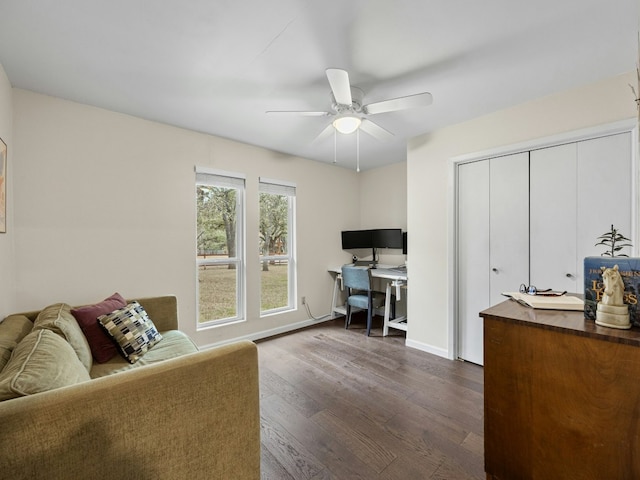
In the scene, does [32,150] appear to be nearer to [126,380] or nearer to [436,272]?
[126,380]

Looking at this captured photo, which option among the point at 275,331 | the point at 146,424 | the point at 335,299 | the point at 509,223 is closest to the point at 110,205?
the point at 146,424

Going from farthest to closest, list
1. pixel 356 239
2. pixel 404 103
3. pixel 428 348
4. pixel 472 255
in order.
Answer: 1. pixel 356 239
2. pixel 428 348
3. pixel 472 255
4. pixel 404 103

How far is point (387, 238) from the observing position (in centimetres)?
402

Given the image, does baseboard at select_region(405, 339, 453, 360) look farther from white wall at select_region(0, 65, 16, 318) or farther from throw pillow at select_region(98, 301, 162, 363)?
white wall at select_region(0, 65, 16, 318)

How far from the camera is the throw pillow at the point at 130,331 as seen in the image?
179 centimetres

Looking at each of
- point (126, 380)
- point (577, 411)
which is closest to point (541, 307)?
point (577, 411)

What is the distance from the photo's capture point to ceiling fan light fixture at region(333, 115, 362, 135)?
6.89 ft

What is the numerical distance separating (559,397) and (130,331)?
93.3 inches

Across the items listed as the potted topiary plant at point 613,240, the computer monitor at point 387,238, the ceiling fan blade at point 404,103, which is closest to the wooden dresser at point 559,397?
the potted topiary plant at point 613,240

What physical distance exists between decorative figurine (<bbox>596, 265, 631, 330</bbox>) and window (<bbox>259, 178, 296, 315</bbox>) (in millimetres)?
3121

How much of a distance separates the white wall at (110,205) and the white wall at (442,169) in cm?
189

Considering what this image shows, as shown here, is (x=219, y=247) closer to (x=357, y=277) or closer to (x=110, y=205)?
(x=110, y=205)

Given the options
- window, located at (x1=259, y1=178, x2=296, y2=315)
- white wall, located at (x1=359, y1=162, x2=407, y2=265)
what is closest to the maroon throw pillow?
window, located at (x1=259, y1=178, x2=296, y2=315)

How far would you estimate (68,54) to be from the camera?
5.60 ft
